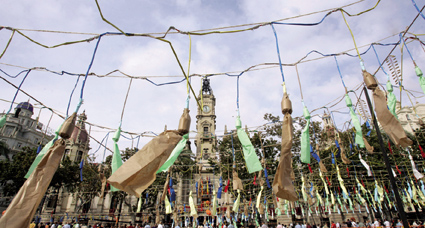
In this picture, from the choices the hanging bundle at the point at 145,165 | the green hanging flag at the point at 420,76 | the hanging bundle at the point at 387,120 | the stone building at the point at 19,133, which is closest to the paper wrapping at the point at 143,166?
the hanging bundle at the point at 145,165

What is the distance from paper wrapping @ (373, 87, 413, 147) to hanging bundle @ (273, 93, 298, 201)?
1.77m

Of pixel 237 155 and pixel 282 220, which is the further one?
pixel 282 220

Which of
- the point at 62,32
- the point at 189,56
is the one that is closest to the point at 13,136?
the point at 62,32

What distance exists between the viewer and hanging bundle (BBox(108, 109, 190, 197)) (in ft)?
9.08

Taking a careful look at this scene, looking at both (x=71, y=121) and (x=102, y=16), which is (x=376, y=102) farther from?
(x=71, y=121)

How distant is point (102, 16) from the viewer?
11.4 feet

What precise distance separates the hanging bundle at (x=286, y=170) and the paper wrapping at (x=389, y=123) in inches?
69.7

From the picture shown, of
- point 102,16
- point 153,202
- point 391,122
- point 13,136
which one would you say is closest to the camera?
point 102,16

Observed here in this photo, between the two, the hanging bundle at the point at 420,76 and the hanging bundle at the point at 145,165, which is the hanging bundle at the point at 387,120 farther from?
the hanging bundle at the point at 145,165

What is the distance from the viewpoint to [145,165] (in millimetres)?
2936

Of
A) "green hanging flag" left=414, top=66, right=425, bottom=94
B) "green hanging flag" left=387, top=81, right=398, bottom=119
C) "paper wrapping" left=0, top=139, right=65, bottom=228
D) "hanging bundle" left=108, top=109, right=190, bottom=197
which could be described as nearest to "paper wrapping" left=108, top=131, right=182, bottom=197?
"hanging bundle" left=108, top=109, right=190, bottom=197

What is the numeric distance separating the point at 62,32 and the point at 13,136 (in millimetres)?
39771

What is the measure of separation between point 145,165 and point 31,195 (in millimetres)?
1521

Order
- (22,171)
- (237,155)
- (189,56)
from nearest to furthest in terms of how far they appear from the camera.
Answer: (189,56) < (22,171) < (237,155)
